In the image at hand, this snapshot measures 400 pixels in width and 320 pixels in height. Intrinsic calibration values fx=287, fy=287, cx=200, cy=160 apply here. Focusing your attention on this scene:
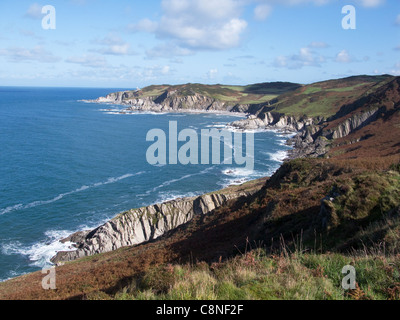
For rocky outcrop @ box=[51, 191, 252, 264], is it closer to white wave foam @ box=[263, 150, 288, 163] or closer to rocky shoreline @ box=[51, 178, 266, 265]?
rocky shoreline @ box=[51, 178, 266, 265]

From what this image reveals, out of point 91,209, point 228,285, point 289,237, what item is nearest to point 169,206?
point 91,209

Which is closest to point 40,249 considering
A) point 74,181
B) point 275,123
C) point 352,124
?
point 74,181

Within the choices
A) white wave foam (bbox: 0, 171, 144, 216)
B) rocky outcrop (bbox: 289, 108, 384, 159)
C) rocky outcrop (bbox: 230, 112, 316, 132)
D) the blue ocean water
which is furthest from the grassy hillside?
white wave foam (bbox: 0, 171, 144, 216)

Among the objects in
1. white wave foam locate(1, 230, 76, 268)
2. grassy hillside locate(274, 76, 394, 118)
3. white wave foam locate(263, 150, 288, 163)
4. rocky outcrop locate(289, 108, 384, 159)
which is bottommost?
white wave foam locate(1, 230, 76, 268)

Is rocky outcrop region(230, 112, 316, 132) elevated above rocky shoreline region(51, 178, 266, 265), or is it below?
above
